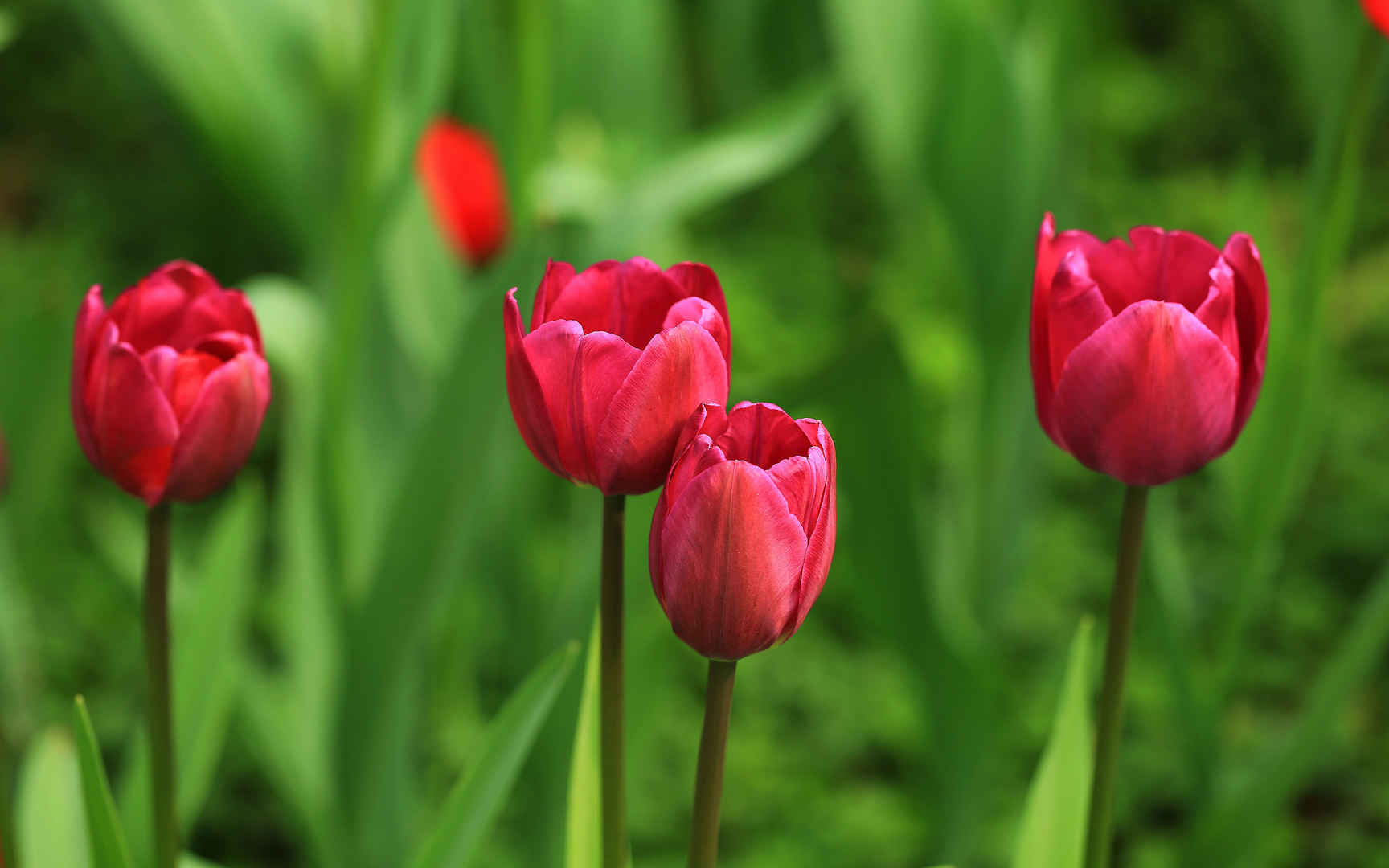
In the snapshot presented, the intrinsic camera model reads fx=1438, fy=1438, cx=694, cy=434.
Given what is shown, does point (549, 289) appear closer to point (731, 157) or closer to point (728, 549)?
point (728, 549)

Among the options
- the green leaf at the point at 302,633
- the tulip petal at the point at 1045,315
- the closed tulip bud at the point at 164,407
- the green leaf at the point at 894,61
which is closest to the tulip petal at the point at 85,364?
the closed tulip bud at the point at 164,407

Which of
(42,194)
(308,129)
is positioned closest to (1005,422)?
(308,129)

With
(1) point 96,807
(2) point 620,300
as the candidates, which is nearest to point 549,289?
(2) point 620,300

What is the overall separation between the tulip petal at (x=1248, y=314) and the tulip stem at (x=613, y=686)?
0.19 m

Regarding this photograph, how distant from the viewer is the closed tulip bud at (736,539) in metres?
0.36

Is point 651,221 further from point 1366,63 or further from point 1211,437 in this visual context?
point 1211,437

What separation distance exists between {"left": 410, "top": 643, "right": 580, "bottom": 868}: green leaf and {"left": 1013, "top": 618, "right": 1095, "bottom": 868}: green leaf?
19 centimetres

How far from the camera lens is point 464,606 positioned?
52.6 inches

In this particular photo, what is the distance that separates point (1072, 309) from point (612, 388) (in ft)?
0.48

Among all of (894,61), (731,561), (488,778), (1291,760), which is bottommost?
(1291,760)

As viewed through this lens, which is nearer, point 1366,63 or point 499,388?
point 1366,63

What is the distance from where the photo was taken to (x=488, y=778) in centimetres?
52

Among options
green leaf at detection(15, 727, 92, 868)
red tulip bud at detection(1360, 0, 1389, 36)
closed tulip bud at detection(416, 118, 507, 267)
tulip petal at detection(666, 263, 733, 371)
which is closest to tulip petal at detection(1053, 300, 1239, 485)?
tulip petal at detection(666, 263, 733, 371)

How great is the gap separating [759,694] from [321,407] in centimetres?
65
